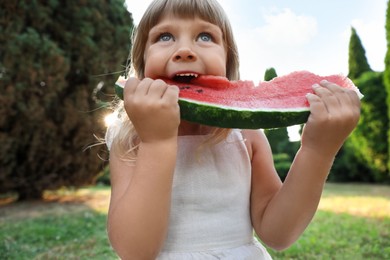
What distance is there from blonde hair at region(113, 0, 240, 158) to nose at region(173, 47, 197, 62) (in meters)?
0.22

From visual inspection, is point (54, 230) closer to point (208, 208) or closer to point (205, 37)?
point (208, 208)

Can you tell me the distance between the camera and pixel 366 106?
15.1 metres

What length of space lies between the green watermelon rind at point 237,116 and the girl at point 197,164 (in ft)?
0.23

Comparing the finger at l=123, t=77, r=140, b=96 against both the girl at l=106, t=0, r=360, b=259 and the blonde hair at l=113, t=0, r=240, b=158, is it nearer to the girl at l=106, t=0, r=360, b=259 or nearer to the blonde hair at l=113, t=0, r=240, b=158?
the girl at l=106, t=0, r=360, b=259

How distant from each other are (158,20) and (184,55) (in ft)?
1.03

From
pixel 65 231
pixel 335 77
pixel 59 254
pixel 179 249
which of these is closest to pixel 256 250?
pixel 179 249

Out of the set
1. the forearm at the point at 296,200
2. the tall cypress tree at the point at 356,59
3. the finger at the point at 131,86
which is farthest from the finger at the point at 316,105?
the tall cypress tree at the point at 356,59

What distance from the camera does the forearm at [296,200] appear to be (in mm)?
1557

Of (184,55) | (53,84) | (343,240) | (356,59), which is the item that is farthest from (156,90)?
(356,59)

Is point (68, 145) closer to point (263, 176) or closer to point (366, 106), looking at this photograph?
point (263, 176)

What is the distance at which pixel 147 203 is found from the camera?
146cm

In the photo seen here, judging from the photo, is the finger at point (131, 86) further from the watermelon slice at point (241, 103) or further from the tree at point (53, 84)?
the tree at point (53, 84)

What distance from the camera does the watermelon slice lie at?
1535 millimetres

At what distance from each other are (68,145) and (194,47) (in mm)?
8533
